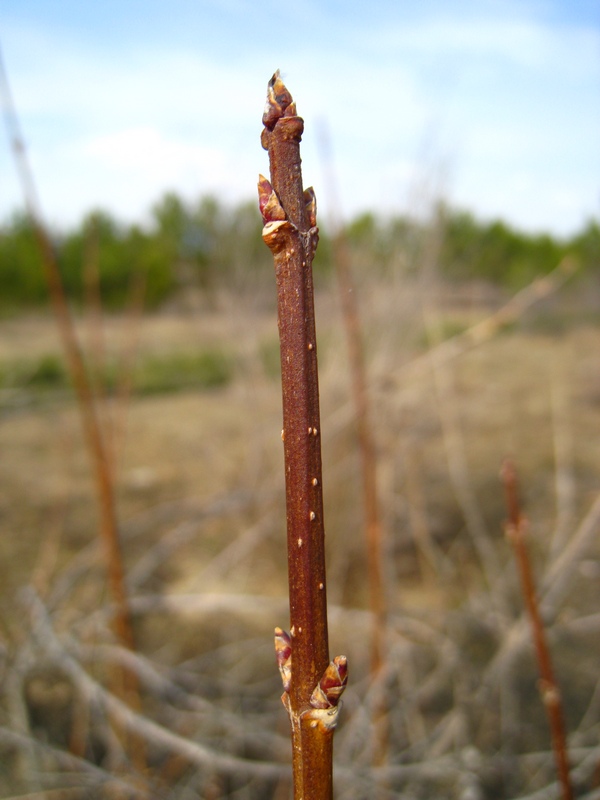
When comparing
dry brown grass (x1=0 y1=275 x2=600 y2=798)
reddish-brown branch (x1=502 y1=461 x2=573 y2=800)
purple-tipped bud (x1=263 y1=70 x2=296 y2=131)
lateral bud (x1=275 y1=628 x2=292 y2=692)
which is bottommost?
dry brown grass (x1=0 y1=275 x2=600 y2=798)

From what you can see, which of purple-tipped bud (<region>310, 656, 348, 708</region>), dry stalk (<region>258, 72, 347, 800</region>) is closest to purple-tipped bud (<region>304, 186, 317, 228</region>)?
dry stalk (<region>258, 72, 347, 800</region>)

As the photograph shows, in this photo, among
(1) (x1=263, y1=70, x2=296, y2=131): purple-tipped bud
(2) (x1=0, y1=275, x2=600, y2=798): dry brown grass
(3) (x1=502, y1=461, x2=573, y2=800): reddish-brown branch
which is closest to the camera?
(1) (x1=263, y1=70, x2=296, y2=131): purple-tipped bud

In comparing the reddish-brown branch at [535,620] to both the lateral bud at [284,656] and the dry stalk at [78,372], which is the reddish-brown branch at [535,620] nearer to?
the lateral bud at [284,656]

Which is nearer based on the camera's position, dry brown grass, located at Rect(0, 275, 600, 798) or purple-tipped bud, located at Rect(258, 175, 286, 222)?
purple-tipped bud, located at Rect(258, 175, 286, 222)

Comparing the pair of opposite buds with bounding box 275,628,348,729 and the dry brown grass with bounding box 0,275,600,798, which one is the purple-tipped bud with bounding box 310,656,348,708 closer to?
the pair of opposite buds with bounding box 275,628,348,729

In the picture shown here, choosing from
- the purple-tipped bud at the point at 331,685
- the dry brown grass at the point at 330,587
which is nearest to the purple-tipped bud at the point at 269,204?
the purple-tipped bud at the point at 331,685

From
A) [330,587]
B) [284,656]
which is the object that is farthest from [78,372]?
[330,587]

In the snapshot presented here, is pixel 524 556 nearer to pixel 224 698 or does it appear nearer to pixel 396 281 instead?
pixel 224 698
